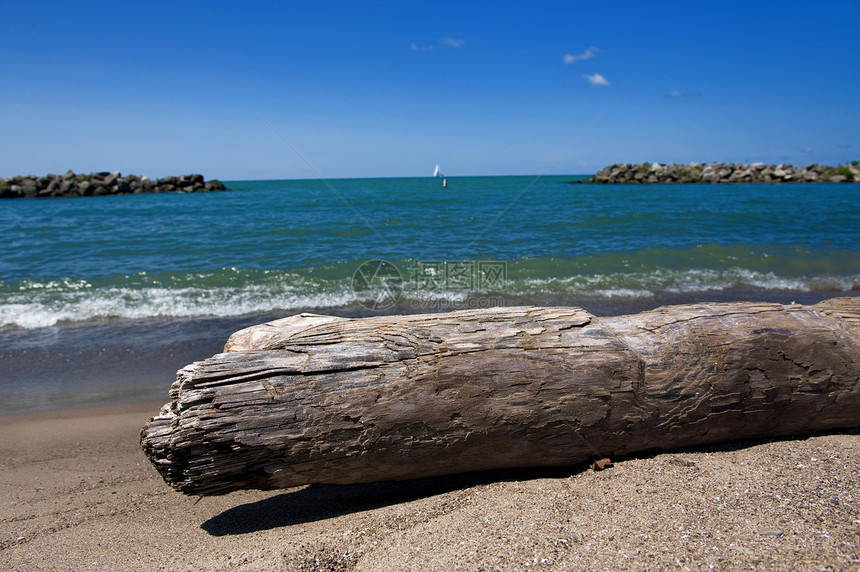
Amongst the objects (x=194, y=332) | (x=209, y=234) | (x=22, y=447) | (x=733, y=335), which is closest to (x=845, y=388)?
(x=733, y=335)

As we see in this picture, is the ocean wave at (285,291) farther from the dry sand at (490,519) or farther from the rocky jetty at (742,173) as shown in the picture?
the rocky jetty at (742,173)

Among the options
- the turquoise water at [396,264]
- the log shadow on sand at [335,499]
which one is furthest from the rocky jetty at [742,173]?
the log shadow on sand at [335,499]

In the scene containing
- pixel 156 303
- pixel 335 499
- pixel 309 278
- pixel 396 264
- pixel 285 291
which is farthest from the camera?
pixel 396 264

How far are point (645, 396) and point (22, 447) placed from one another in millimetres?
4961

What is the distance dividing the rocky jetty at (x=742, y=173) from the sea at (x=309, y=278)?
148ft

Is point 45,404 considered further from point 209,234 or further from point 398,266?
point 209,234

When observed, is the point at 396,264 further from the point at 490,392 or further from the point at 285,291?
the point at 490,392

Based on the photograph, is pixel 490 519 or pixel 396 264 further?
pixel 396 264

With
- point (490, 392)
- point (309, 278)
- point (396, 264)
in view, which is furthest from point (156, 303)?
point (490, 392)

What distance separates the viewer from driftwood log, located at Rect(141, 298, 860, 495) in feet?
8.21

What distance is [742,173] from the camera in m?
55.8

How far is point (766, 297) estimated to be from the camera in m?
8.68

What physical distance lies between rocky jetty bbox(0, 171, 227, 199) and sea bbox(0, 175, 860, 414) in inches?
1171

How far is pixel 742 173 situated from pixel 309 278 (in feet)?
204
